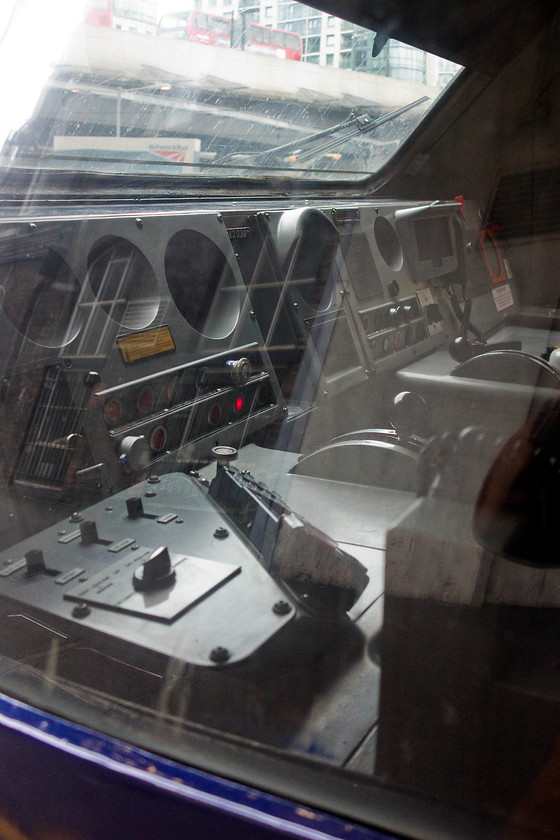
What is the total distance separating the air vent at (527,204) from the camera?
9.41 feet

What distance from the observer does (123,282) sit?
72.0 inches

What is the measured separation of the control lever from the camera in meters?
0.97

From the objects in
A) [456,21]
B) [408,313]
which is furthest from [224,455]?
[408,313]

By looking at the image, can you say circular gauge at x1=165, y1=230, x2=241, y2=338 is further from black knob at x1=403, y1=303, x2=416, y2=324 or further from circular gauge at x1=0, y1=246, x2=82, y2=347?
black knob at x1=403, y1=303, x2=416, y2=324

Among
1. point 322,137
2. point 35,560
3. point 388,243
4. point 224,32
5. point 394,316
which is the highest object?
point 224,32

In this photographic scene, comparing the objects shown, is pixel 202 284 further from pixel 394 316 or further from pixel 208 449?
pixel 394 316

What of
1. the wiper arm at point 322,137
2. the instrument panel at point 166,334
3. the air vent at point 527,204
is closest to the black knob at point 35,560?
the instrument panel at point 166,334

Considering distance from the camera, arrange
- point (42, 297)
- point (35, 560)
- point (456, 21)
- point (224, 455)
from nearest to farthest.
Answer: point (35, 560) → point (224, 455) → point (42, 297) → point (456, 21)

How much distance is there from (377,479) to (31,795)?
2.18 ft

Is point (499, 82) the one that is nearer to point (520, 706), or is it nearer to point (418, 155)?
point (418, 155)

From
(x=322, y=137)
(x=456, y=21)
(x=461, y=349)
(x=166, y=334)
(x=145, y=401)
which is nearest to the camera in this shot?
(x=145, y=401)

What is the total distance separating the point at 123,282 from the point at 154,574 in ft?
3.33

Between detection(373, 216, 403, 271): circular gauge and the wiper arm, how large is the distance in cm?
36

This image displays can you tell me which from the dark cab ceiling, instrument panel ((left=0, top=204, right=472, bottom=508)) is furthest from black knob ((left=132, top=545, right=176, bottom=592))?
the dark cab ceiling
